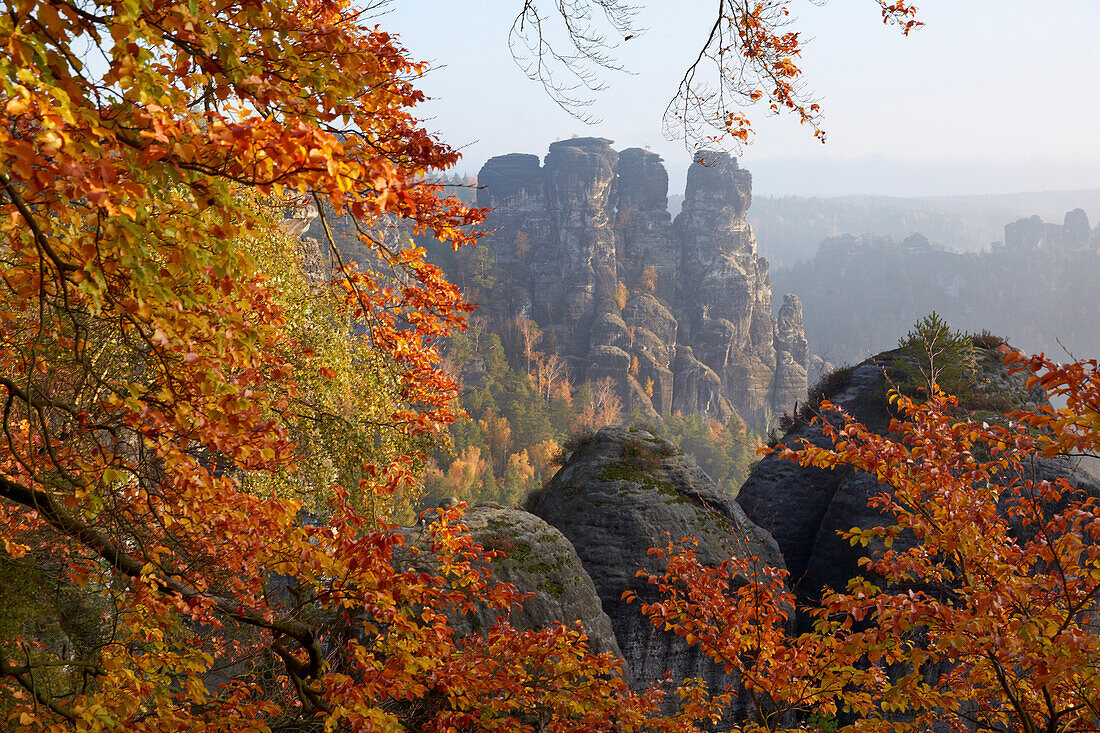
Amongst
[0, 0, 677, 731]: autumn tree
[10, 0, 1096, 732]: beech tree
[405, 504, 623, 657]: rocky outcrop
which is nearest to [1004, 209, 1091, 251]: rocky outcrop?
[405, 504, 623, 657]: rocky outcrop

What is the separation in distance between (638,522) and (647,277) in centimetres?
7706

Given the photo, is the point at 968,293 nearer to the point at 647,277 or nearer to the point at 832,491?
the point at 647,277

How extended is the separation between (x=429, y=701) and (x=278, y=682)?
1.81 metres

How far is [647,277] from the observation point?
87812 mm

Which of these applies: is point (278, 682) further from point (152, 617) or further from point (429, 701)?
point (152, 617)

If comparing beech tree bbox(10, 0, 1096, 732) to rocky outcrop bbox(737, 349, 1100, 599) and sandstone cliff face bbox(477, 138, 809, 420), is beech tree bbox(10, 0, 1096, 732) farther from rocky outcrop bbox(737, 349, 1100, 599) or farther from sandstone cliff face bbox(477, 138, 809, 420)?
sandstone cliff face bbox(477, 138, 809, 420)

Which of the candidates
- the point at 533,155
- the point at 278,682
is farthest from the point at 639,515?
the point at 533,155

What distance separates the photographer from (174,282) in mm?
2719

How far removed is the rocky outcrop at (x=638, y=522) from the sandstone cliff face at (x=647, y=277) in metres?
60.2

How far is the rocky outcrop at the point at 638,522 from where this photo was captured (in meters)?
12.5

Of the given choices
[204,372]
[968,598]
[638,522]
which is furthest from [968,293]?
[204,372]

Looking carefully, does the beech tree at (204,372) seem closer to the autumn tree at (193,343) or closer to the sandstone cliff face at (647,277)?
the autumn tree at (193,343)

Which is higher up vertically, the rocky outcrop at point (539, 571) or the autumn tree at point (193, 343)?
the autumn tree at point (193, 343)

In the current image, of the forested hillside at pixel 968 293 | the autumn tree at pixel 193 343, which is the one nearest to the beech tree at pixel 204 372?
the autumn tree at pixel 193 343
